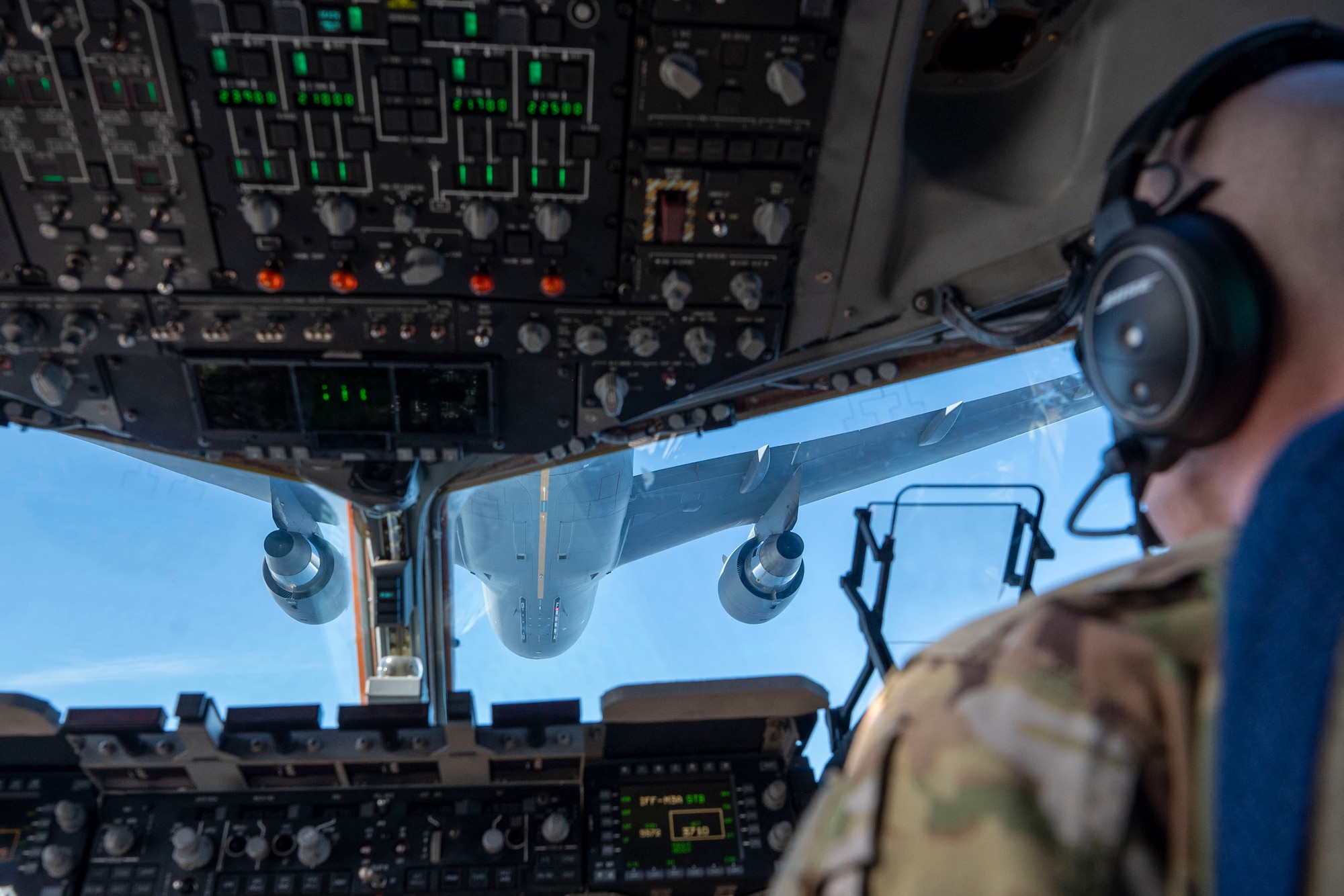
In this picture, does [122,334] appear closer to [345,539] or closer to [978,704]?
[345,539]

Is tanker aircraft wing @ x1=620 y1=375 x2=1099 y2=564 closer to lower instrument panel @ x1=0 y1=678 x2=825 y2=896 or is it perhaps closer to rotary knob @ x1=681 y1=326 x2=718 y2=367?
lower instrument panel @ x1=0 y1=678 x2=825 y2=896

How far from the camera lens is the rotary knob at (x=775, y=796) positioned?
2.17 metres

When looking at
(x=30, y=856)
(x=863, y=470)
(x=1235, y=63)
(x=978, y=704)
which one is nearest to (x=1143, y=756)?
(x=978, y=704)

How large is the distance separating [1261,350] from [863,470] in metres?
3.82

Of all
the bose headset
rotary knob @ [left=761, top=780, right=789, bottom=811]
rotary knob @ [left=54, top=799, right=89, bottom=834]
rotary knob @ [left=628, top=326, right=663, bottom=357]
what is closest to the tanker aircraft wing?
rotary knob @ [left=761, top=780, right=789, bottom=811]

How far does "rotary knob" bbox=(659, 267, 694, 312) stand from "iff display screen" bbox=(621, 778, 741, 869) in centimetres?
110

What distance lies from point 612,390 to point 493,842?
1.00m

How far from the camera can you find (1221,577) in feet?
1.98

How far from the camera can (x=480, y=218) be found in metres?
1.72

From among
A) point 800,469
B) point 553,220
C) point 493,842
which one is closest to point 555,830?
point 493,842

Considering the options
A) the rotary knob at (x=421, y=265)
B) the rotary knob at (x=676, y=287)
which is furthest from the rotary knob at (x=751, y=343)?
the rotary knob at (x=421, y=265)

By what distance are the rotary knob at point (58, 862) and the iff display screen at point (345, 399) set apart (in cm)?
100

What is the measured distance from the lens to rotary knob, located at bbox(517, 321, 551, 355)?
1922mm

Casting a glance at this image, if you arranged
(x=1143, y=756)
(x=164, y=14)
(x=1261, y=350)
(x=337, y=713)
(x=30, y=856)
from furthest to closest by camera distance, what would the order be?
(x=337, y=713), (x=30, y=856), (x=164, y=14), (x=1261, y=350), (x=1143, y=756)
